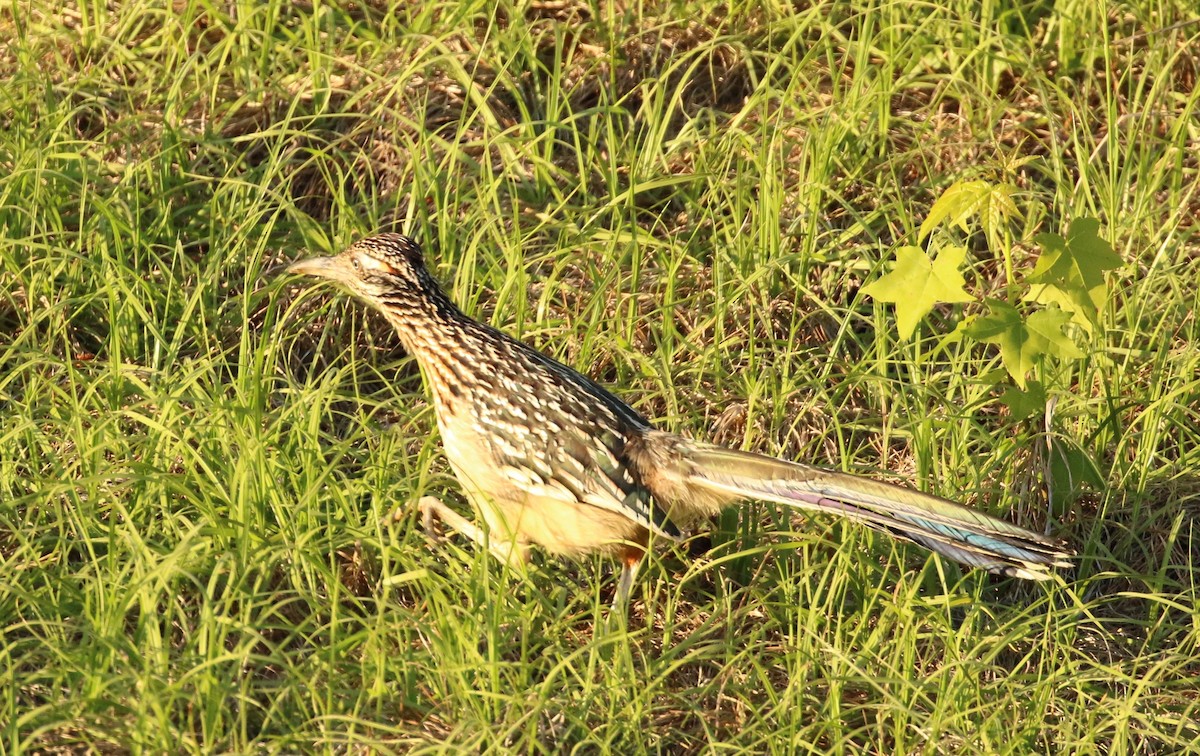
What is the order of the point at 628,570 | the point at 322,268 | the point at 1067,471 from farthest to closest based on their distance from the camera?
the point at 322,268 < the point at 1067,471 < the point at 628,570

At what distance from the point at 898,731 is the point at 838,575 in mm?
631

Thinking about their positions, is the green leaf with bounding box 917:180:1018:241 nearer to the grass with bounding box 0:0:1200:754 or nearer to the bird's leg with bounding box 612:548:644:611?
the grass with bounding box 0:0:1200:754

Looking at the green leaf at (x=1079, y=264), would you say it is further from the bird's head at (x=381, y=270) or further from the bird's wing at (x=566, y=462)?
the bird's head at (x=381, y=270)

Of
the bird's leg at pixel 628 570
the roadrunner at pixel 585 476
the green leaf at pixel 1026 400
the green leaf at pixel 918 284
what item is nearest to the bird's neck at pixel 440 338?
the roadrunner at pixel 585 476

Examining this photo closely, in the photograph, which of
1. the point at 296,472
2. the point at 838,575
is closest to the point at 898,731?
the point at 838,575

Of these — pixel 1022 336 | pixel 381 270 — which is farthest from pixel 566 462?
pixel 1022 336

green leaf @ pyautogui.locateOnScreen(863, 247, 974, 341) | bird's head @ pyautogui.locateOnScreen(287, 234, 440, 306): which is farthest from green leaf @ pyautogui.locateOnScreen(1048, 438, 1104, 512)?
bird's head @ pyautogui.locateOnScreen(287, 234, 440, 306)

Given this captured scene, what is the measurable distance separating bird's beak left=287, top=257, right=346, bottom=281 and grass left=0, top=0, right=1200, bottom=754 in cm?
35

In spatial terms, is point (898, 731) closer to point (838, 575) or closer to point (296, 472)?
point (838, 575)

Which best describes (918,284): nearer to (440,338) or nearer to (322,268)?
(440,338)

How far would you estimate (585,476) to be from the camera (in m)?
5.20

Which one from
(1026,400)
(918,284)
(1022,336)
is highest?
(918,284)

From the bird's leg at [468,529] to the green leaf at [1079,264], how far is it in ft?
6.23

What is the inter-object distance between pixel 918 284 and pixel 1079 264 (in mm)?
535
